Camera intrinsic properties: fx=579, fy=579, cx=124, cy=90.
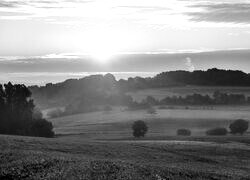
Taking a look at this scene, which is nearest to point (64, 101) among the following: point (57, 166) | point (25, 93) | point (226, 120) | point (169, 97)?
point (169, 97)

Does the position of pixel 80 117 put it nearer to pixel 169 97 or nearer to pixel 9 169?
pixel 169 97

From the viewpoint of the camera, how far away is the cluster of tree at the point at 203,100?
16588cm

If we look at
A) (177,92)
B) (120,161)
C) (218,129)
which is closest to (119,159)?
(120,161)

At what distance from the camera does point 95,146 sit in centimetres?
4972

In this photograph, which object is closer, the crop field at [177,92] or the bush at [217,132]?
A: the bush at [217,132]

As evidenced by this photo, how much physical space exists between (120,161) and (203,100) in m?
133

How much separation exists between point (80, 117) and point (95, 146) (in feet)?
286

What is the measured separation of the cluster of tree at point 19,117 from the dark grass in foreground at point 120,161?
35522 mm

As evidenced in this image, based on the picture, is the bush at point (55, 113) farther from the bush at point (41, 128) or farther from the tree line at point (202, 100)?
the bush at point (41, 128)

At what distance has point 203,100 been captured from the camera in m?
168

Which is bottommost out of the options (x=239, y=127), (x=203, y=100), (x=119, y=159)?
(x=239, y=127)

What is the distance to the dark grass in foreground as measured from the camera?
30.1 m

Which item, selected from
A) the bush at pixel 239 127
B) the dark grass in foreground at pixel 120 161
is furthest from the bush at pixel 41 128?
the dark grass in foreground at pixel 120 161

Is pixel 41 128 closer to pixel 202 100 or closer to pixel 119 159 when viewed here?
pixel 119 159
